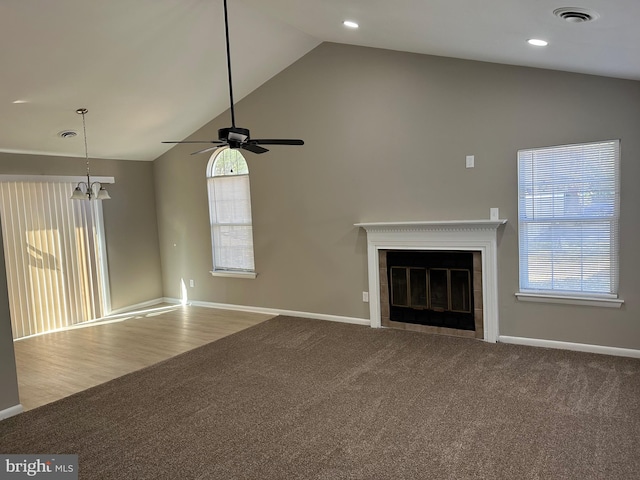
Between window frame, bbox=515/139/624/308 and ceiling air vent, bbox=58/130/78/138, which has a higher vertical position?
ceiling air vent, bbox=58/130/78/138

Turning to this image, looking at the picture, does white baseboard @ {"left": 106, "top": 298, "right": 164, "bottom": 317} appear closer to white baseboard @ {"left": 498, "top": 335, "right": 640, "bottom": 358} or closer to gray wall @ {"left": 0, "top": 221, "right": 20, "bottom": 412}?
gray wall @ {"left": 0, "top": 221, "right": 20, "bottom": 412}

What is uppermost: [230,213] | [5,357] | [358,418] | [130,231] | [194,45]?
[194,45]

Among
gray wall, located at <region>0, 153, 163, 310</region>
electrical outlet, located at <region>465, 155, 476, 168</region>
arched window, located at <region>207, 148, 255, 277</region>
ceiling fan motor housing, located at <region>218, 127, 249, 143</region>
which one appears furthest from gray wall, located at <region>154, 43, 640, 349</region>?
ceiling fan motor housing, located at <region>218, 127, 249, 143</region>

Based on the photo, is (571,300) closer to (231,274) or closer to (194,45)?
(231,274)

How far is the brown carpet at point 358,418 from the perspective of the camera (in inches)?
96.7

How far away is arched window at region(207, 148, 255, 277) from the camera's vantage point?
6.13 m

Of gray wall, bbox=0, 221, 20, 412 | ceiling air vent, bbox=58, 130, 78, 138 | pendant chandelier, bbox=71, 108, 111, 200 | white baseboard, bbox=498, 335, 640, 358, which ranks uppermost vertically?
ceiling air vent, bbox=58, 130, 78, 138

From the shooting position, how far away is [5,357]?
3273 millimetres

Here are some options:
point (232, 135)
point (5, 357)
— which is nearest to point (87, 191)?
point (5, 357)

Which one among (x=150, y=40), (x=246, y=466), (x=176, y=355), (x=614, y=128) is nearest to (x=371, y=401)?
(x=246, y=466)

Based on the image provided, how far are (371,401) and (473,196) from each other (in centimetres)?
231

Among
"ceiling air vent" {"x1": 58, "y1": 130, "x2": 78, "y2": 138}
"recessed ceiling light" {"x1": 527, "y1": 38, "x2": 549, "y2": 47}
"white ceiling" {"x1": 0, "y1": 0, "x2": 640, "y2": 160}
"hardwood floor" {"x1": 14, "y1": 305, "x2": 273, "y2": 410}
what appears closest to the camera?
"white ceiling" {"x1": 0, "y1": 0, "x2": 640, "y2": 160}

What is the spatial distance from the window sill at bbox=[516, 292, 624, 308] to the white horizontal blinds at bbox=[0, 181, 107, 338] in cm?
542

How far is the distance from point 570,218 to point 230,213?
13.8 ft
